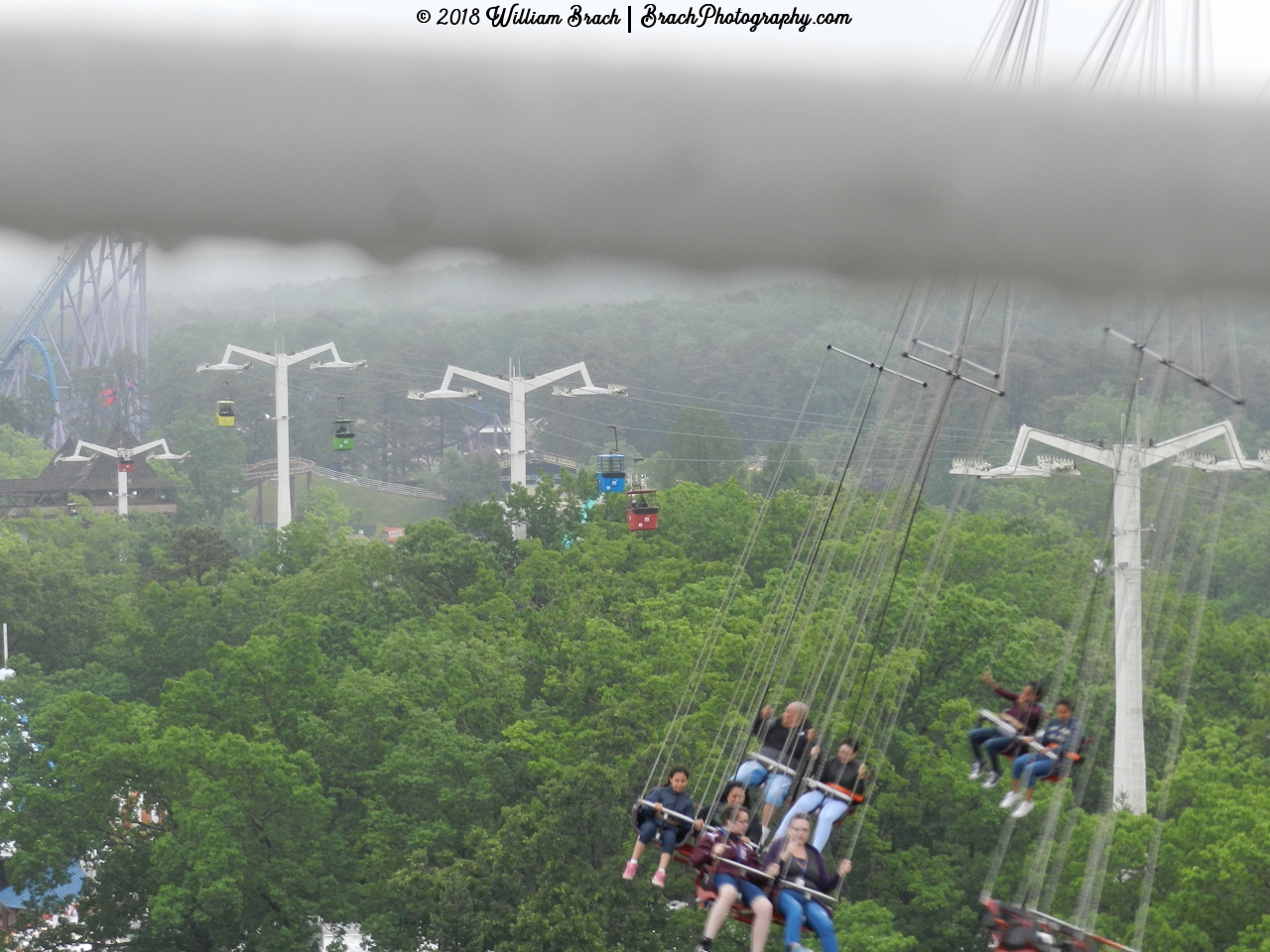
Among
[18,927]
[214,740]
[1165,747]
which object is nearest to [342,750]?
[214,740]

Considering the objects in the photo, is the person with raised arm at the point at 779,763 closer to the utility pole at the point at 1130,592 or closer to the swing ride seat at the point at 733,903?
the swing ride seat at the point at 733,903

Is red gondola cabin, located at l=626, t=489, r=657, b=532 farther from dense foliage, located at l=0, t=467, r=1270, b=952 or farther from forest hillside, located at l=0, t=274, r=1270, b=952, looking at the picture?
dense foliage, located at l=0, t=467, r=1270, b=952

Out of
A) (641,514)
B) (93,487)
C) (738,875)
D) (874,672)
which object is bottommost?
(93,487)

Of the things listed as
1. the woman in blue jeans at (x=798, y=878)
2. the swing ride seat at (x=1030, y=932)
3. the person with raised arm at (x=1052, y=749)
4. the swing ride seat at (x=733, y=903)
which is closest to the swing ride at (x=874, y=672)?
the person with raised arm at (x=1052, y=749)

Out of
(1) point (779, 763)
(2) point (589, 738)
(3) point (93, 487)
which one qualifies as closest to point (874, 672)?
(2) point (589, 738)

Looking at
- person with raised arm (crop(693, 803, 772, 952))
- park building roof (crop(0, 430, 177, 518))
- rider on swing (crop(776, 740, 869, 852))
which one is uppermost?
rider on swing (crop(776, 740, 869, 852))

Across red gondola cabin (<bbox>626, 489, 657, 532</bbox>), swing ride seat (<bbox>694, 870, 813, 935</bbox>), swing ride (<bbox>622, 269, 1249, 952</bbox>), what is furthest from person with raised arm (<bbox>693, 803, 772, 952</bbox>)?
red gondola cabin (<bbox>626, 489, 657, 532</bbox>)

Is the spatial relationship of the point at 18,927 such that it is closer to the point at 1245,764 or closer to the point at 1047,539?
the point at 1245,764

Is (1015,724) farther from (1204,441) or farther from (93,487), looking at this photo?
(93,487)
